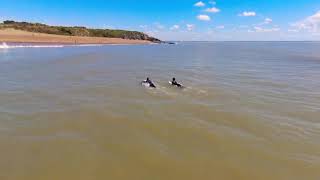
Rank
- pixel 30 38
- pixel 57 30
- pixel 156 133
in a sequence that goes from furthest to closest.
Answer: pixel 57 30, pixel 30 38, pixel 156 133

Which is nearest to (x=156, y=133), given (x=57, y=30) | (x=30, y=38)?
(x=30, y=38)

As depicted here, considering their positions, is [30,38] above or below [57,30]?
below

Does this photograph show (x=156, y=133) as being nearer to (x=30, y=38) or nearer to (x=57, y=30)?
(x=30, y=38)

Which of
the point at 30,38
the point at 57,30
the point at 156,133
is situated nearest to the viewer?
the point at 156,133

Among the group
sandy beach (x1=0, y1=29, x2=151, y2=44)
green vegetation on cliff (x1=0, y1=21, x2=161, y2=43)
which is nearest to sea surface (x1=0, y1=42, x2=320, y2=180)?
sandy beach (x1=0, y1=29, x2=151, y2=44)

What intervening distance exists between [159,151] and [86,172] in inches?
124

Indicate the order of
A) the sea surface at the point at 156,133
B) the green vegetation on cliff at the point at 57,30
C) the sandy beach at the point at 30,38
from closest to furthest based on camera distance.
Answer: the sea surface at the point at 156,133 < the sandy beach at the point at 30,38 < the green vegetation on cliff at the point at 57,30

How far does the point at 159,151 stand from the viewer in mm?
12547

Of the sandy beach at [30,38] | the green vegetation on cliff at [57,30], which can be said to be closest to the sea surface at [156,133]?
the sandy beach at [30,38]

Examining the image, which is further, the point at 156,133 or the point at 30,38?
the point at 30,38

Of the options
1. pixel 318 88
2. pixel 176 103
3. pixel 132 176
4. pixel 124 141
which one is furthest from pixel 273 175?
pixel 318 88

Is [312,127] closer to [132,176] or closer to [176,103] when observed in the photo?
[176,103]

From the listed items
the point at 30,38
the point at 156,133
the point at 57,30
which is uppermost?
the point at 57,30

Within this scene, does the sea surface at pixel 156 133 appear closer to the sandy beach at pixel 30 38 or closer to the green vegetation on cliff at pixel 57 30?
the sandy beach at pixel 30 38
